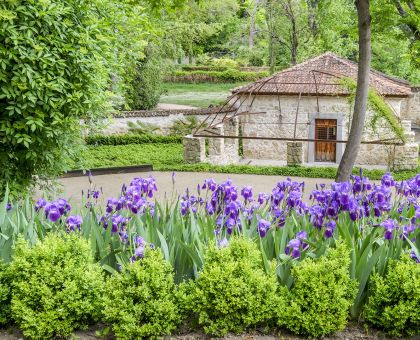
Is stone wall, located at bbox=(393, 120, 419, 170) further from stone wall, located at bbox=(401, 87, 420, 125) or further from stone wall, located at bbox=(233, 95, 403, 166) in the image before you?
stone wall, located at bbox=(401, 87, 420, 125)

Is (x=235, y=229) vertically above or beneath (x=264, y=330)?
above

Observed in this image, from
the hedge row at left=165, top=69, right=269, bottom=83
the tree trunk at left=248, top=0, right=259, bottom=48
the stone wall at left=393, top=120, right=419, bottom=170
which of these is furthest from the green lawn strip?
the stone wall at left=393, top=120, right=419, bottom=170

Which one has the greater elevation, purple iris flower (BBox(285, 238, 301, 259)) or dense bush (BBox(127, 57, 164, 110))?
dense bush (BBox(127, 57, 164, 110))

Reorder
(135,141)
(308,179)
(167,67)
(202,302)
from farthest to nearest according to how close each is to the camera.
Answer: (167,67) → (135,141) → (308,179) → (202,302)

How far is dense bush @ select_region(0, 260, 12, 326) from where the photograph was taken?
455 cm

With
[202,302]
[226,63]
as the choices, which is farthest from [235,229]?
[226,63]

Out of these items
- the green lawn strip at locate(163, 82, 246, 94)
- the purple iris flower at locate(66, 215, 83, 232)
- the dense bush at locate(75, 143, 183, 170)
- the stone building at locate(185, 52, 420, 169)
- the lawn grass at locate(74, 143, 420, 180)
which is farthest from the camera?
the green lawn strip at locate(163, 82, 246, 94)

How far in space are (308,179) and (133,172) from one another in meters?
5.60

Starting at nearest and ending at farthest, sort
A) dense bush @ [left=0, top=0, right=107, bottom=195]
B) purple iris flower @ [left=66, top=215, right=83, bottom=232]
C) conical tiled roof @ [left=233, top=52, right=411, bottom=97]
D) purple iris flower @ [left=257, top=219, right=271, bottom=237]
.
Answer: purple iris flower @ [left=257, top=219, right=271, bottom=237] → purple iris flower @ [left=66, top=215, right=83, bottom=232] → dense bush @ [left=0, top=0, right=107, bottom=195] → conical tiled roof @ [left=233, top=52, right=411, bottom=97]

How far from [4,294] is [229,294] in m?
1.66

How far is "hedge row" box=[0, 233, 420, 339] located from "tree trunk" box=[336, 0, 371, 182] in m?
9.00

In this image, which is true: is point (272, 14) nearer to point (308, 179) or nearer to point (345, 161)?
point (308, 179)

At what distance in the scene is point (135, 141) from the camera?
83.4 feet

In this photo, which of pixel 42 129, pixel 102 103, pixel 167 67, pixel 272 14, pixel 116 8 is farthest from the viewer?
pixel 272 14
